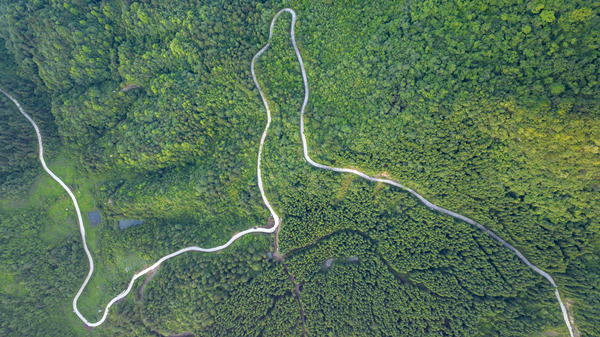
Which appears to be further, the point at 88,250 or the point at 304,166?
the point at 88,250

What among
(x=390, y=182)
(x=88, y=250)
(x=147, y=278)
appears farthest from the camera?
(x=88, y=250)

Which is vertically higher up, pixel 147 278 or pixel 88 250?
pixel 88 250

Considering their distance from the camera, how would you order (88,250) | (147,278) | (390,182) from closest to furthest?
(390,182) < (147,278) < (88,250)

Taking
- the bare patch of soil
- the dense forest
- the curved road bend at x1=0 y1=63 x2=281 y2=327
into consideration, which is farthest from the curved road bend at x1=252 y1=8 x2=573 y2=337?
the bare patch of soil

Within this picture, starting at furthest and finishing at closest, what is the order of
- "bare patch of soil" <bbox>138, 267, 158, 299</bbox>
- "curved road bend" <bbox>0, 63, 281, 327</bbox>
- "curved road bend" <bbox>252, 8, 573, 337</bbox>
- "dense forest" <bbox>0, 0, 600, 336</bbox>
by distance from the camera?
"bare patch of soil" <bbox>138, 267, 158, 299</bbox>
"curved road bend" <bbox>0, 63, 281, 327</bbox>
"curved road bend" <bbox>252, 8, 573, 337</bbox>
"dense forest" <bbox>0, 0, 600, 336</bbox>

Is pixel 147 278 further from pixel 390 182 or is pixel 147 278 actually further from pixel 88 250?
pixel 390 182

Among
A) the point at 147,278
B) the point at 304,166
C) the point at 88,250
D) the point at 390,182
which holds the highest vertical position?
the point at 390,182

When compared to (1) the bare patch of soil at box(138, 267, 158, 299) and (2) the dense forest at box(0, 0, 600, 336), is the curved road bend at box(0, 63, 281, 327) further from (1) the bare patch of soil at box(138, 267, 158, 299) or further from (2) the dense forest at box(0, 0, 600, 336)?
(2) the dense forest at box(0, 0, 600, 336)

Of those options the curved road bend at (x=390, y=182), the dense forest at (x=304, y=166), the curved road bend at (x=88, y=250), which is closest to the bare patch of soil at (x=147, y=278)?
the dense forest at (x=304, y=166)

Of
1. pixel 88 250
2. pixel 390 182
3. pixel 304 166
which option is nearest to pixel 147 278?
pixel 88 250

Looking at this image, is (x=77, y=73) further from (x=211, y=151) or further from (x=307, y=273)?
(x=307, y=273)
